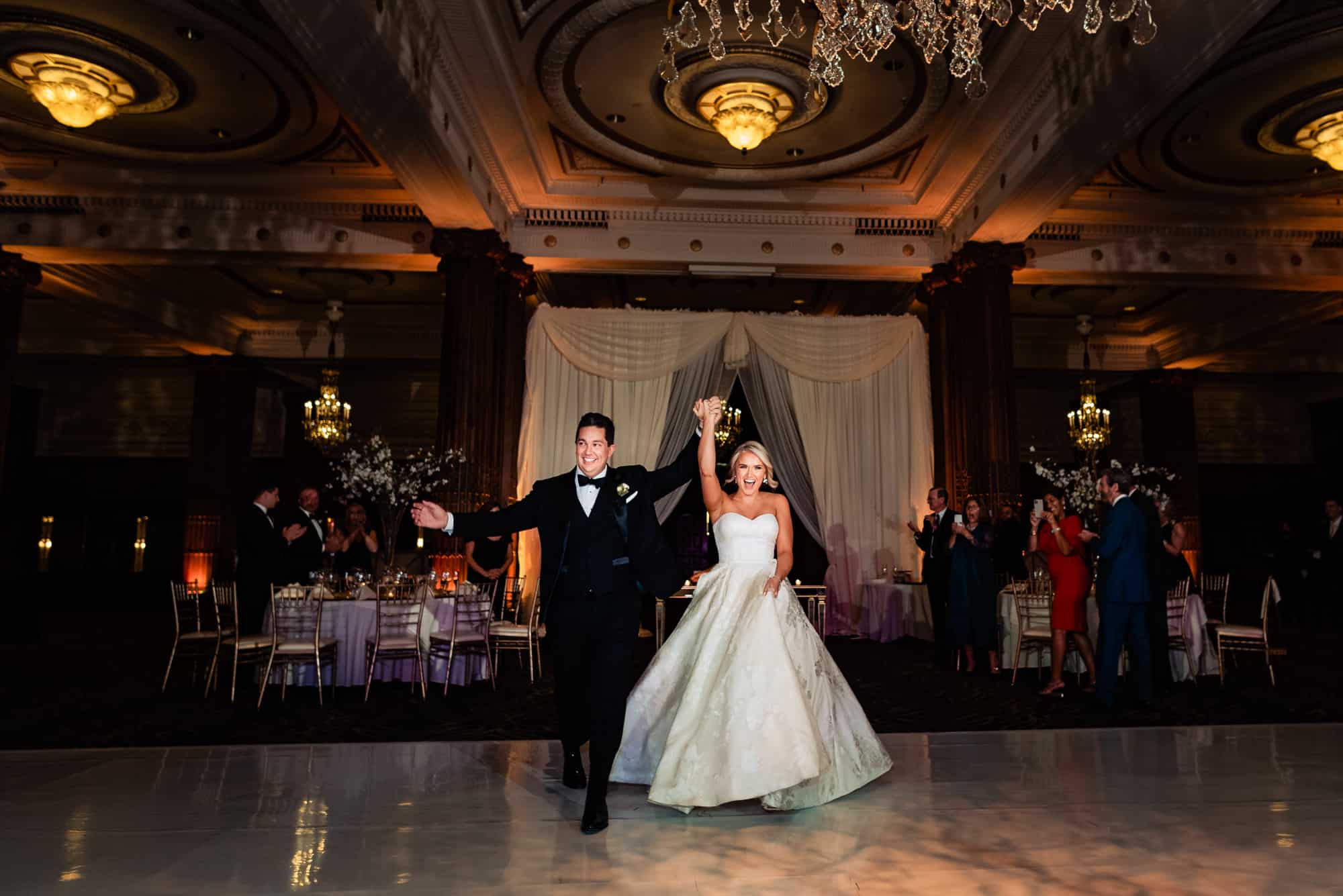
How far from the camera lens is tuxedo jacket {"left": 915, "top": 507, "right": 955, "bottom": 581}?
7.94 metres

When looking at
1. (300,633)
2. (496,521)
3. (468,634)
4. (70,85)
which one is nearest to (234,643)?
(300,633)

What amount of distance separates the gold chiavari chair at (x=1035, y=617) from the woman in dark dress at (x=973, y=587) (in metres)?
0.21

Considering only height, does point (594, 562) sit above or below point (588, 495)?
below

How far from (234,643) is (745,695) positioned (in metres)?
4.47

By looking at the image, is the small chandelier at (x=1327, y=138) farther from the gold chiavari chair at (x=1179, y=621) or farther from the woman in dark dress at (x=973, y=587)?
the woman in dark dress at (x=973, y=587)

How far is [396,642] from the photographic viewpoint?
657cm

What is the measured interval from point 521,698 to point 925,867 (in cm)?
404

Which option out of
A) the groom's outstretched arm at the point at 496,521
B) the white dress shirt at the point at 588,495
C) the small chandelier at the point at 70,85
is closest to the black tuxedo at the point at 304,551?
the small chandelier at the point at 70,85

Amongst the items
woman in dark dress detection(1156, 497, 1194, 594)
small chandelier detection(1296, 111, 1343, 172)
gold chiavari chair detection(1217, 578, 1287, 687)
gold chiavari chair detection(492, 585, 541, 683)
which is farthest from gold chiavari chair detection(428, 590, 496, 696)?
small chandelier detection(1296, 111, 1343, 172)

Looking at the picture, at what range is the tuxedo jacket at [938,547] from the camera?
313 inches

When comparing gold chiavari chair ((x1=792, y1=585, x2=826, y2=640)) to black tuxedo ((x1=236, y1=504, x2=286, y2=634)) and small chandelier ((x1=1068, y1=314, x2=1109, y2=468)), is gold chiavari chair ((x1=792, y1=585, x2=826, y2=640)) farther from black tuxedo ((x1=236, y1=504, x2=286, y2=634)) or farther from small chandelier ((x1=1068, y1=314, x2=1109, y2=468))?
small chandelier ((x1=1068, y1=314, x2=1109, y2=468))

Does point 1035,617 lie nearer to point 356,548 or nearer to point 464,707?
point 464,707

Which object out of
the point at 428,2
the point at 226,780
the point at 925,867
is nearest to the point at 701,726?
the point at 925,867

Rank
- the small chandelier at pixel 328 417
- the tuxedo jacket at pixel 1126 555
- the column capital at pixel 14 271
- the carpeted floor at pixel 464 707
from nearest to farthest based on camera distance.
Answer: the carpeted floor at pixel 464 707, the tuxedo jacket at pixel 1126 555, the column capital at pixel 14 271, the small chandelier at pixel 328 417
